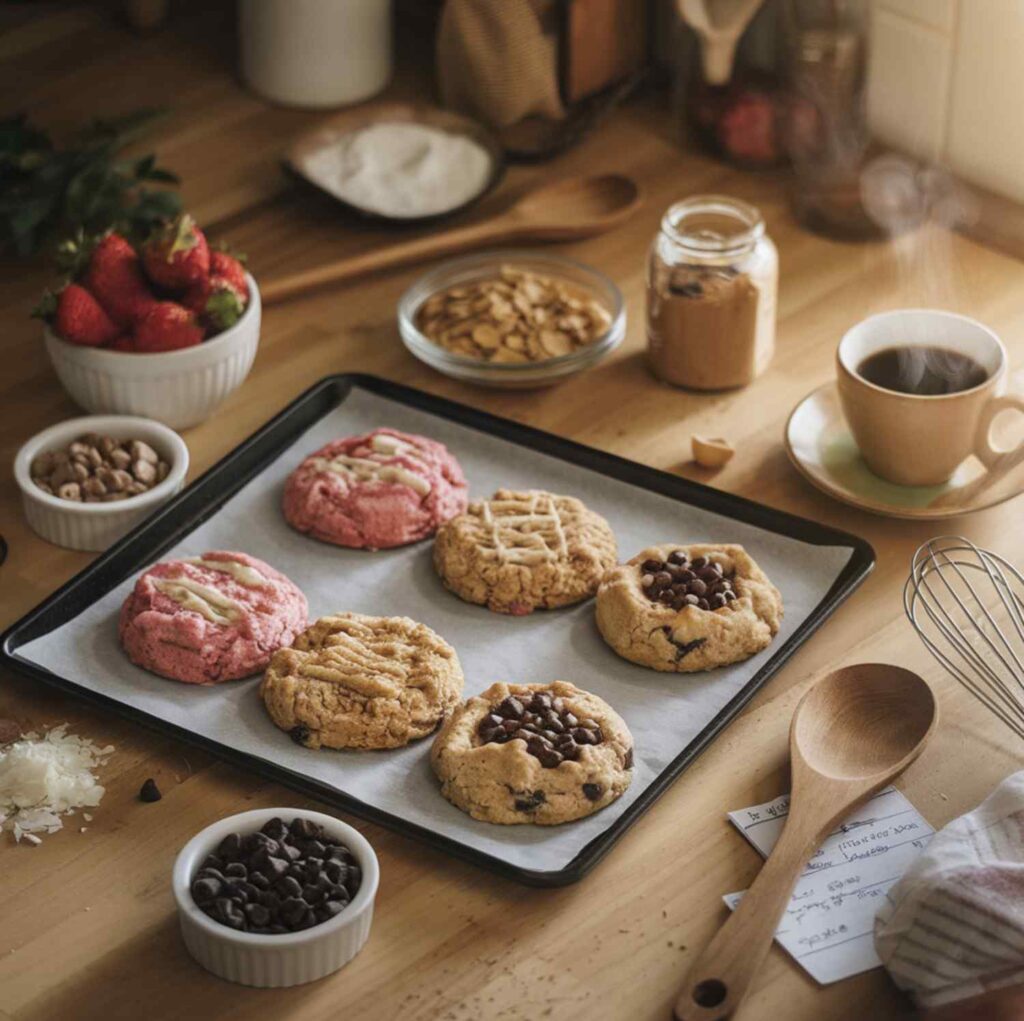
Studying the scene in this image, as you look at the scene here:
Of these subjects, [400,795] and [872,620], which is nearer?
[400,795]

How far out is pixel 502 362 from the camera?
5.68 ft

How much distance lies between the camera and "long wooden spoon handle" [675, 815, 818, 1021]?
1102 mm

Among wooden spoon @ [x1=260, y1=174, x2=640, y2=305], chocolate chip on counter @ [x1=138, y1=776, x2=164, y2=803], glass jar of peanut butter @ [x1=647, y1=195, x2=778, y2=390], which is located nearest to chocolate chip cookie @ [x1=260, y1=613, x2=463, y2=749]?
chocolate chip on counter @ [x1=138, y1=776, x2=164, y2=803]

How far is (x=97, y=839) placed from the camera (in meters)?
1.27

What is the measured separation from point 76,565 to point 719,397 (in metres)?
0.68

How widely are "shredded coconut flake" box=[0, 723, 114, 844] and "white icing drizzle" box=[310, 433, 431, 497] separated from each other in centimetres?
40

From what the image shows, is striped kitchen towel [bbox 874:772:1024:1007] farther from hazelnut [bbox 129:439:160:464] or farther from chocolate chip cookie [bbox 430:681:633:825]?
hazelnut [bbox 129:439:160:464]

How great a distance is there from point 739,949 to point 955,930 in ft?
0.47

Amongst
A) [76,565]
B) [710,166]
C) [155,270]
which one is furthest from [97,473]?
[710,166]

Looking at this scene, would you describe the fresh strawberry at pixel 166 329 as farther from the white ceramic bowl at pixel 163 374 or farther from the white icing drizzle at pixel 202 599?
the white icing drizzle at pixel 202 599

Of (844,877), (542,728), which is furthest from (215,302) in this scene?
(844,877)

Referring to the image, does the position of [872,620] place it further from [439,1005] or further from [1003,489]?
[439,1005]

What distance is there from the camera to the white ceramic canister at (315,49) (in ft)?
6.98

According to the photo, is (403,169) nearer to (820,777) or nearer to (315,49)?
Result: (315,49)
